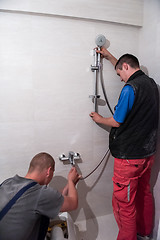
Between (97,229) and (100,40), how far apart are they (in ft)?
5.37

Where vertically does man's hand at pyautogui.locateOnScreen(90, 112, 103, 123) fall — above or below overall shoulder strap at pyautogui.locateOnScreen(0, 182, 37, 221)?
above

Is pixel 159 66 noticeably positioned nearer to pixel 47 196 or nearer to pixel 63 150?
pixel 63 150

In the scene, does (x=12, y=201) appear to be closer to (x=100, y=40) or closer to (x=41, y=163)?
(x=41, y=163)

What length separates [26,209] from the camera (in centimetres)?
77

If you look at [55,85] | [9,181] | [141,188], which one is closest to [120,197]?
→ [141,188]

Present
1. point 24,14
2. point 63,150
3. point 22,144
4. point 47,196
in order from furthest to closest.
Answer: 1. point 63,150
2. point 22,144
3. point 24,14
4. point 47,196

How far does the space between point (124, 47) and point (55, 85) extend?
2.29 feet

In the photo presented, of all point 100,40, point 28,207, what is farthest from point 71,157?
point 100,40

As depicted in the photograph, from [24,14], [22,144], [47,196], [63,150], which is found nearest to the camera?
[47,196]

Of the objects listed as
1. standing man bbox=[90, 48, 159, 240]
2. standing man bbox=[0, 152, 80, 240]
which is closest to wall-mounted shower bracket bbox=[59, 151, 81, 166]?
standing man bbox=[90, 48, 159, 240]

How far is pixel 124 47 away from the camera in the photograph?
4.74 ft

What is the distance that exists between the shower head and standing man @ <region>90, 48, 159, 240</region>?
0.71ft

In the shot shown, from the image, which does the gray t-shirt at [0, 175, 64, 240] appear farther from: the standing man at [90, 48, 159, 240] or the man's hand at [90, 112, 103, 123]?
the man's hand at [90, 112, 103, 123]

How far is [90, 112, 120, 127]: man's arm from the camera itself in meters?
1.18
